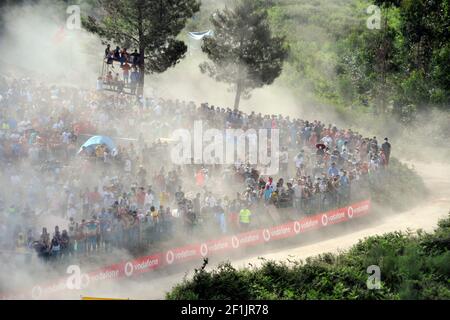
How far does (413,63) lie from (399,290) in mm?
34279

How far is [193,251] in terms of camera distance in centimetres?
2178

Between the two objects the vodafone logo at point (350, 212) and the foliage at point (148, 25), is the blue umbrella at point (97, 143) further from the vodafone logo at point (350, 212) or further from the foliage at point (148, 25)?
the foliage at point (148, 25)

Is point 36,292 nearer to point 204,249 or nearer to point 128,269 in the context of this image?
point 128,269

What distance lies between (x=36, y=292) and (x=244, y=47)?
23389 mm

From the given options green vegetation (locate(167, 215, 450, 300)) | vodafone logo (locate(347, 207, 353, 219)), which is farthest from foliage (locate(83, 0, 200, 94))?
green vegetation (locate(167, 215, 450, 300))

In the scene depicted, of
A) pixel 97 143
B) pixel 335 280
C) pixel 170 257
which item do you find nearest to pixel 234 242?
pixel 170 257

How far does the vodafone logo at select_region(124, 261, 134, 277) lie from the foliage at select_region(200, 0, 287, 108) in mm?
19965

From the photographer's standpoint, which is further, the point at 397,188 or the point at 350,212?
the point at 397,188

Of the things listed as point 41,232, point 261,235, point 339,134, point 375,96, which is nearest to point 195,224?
point 261,235

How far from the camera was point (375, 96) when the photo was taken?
46344 millimetres

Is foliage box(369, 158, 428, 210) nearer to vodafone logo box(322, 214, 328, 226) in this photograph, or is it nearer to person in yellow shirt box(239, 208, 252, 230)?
vodafone logo box(322, 214, 328, 226)

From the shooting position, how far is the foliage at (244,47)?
3800cm
